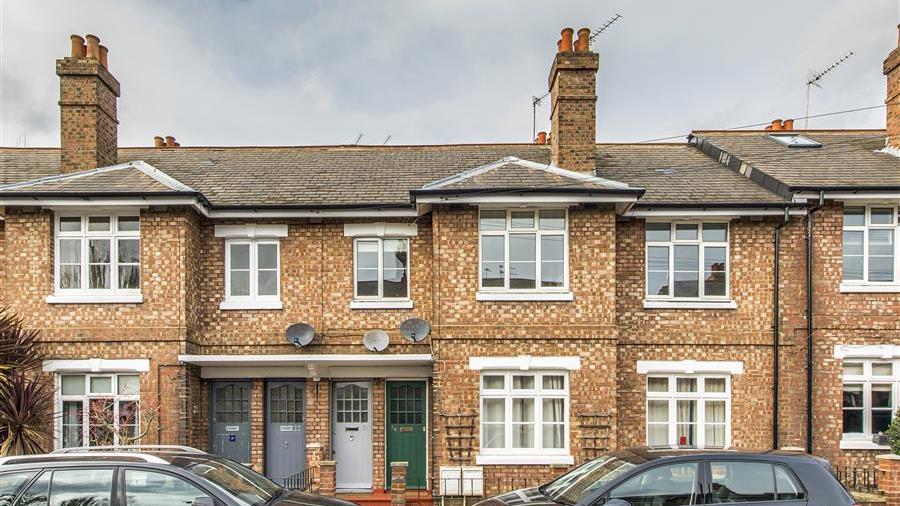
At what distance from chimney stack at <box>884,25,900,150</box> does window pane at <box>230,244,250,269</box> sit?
45.0 ft

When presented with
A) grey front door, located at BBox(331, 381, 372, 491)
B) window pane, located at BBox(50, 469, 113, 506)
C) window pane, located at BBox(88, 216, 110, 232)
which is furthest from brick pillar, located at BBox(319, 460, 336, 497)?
window pane, located at BBox(88, 216, 110, 232)

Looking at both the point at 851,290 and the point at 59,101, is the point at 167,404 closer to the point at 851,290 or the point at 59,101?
the point at 59,101

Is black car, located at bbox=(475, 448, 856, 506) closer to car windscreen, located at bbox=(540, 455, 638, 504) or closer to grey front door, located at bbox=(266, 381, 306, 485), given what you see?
car windscreen, located at bbox=(540, 455, 638, 504)

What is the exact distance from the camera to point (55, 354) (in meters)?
12.9

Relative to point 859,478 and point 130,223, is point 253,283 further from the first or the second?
point 859,478

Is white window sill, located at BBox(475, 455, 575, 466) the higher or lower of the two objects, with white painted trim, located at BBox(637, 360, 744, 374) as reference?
lower

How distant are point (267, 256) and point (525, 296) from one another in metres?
5.11

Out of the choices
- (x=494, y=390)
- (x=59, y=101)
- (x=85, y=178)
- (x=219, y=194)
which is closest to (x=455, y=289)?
(x=494, y=390)

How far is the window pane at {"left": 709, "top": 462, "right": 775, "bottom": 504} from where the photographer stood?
7258 mm

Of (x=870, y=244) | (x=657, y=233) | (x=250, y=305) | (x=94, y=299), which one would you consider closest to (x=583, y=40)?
(x=657, y=233)

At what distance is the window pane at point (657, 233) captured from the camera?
13.7 m

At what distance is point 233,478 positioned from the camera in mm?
7508

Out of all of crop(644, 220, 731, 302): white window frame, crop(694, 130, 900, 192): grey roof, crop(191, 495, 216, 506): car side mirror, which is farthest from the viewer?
crop(694, 130, 900, 192): grey roof

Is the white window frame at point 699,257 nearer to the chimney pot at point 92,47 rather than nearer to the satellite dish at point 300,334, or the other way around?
the satellite dish at point 300,334
